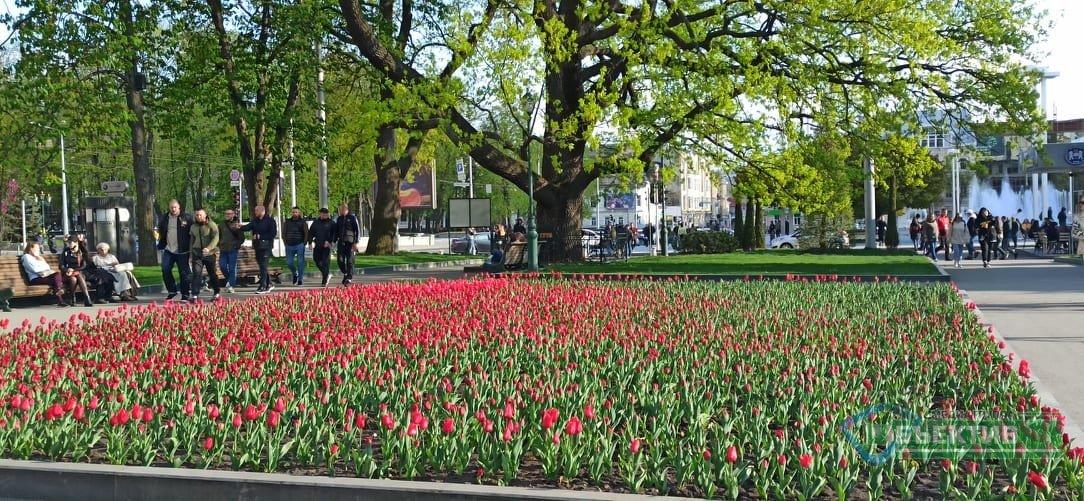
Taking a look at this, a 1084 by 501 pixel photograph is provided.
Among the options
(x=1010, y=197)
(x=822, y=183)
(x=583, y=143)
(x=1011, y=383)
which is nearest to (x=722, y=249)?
(x=822, y=183)

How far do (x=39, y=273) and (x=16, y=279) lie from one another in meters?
0.38

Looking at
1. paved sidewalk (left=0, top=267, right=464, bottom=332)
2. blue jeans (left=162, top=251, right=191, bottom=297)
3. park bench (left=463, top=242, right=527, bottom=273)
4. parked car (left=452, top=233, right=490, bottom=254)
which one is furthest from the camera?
parked car (left=452, top=233, right=490, bottom=254)

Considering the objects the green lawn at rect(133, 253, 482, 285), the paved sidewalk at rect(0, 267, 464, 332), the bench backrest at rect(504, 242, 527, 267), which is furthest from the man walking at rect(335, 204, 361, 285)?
the bench backrest at rect(504, 242, 527, 267)

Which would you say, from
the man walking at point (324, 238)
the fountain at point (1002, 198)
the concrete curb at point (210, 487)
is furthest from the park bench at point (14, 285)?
the fountain at point (1002, 198)

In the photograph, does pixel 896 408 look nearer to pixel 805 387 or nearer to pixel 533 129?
pixel 805 387

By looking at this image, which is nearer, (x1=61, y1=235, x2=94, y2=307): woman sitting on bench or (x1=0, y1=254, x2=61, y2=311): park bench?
(x1=0, y1=254, x2=61, y2=311): park bench

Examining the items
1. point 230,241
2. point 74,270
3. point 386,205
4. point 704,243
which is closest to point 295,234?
point 230,241

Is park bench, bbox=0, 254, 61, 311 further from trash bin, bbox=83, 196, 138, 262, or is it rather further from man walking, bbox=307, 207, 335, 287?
trash bin, bbox=83, 196, 138, 262

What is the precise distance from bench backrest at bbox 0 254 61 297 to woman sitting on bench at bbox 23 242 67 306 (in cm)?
8

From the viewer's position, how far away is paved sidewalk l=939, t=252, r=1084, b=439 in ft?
31.8

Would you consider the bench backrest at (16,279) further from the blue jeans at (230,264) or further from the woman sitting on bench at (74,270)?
the blue jeans at (230,264)

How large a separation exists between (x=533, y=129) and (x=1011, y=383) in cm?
2158

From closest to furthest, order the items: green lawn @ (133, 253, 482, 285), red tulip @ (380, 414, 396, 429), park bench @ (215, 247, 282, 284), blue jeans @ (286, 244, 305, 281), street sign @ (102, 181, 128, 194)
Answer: red tulip @ (380, 414, 396, 429) < blue jeans @ (286, 244, 305, 281) < park bench @ (215, 247, 282, 284) < green lawn @ (133, 253, 482, 285) < street sign @ (102, 181, 128, 194)

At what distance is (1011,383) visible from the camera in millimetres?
8188
